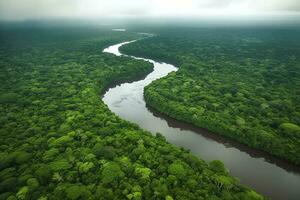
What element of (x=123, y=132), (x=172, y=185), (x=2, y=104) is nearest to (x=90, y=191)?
(x=172, y=185)

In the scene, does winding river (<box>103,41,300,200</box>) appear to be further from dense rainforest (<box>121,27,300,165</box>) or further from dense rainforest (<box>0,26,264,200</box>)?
dense rainforest (<box>0,26,264,200</box>)

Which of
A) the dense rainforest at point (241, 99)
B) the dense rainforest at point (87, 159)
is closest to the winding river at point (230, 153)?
the dense rainforest at point (241, 99)

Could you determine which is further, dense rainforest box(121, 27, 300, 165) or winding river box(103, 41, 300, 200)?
dense rainforest box(121, 27, 300, 165)

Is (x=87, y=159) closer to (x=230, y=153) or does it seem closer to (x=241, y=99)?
(x=230, y=153)

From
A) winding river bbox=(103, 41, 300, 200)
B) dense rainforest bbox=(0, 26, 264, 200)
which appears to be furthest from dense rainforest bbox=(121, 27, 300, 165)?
dense rainforest bbox=(0, 26, 264, 200)

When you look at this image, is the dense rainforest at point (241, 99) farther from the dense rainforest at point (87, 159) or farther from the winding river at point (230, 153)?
the dense rainforest at point (87, 159)

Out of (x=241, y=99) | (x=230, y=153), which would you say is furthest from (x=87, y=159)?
(x=241, y=99)

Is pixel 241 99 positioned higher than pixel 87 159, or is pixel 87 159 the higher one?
pixel 87 159

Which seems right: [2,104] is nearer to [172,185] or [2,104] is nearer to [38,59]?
[172,185]
